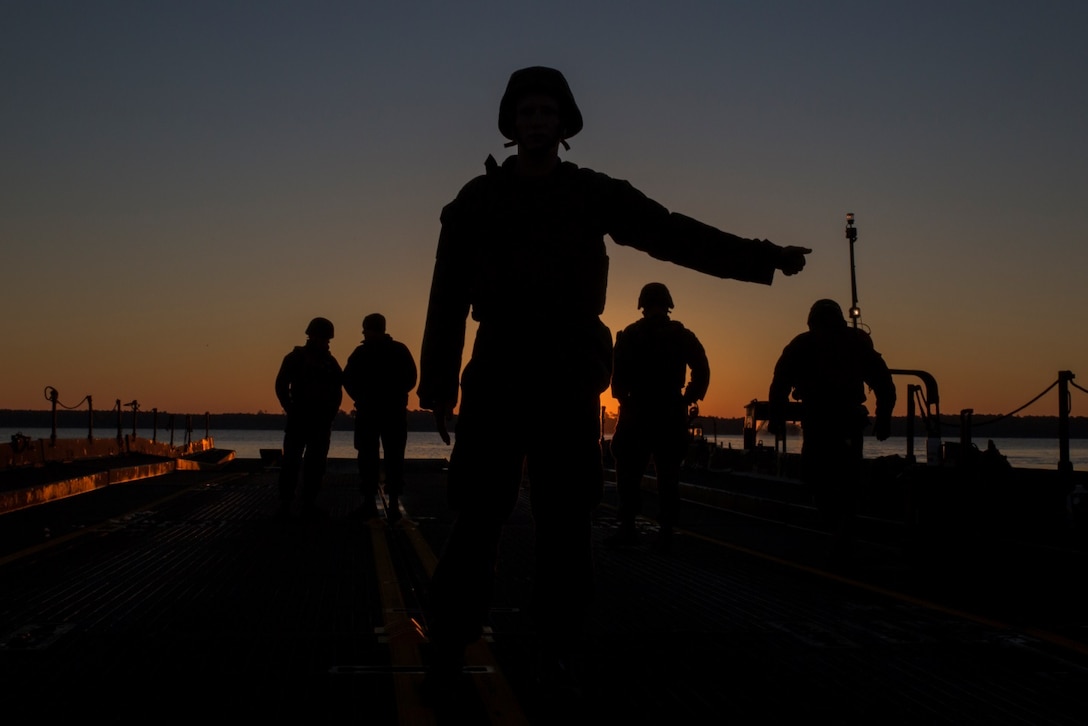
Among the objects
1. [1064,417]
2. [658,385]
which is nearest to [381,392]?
[658,385]

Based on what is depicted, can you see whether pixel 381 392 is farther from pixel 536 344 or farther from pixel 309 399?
pixel 536 344

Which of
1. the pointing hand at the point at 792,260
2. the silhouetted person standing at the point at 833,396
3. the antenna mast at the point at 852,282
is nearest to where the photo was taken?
the pointing hand at the point at 792,260

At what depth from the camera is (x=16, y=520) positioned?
10.8 meters

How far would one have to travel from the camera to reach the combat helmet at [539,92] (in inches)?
155

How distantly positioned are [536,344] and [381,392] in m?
7.60

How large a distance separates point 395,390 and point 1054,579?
6426 millimetres

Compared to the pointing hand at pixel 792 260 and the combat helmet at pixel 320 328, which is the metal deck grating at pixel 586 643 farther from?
the combat helmet at pixel 320 328

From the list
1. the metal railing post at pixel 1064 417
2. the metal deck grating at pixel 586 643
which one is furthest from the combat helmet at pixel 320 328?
the metal railing post at pixel 1064 417

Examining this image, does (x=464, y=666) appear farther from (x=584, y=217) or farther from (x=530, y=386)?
(x=584, y=217)

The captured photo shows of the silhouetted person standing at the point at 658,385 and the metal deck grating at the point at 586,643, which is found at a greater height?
the silhouetted person standing at the point at 658,385

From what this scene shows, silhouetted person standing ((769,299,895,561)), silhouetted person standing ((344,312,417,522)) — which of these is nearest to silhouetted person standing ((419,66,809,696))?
silhouetted person standing ((769,299,895,561))

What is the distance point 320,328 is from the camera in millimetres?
11477

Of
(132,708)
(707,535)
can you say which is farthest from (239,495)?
(132,708)

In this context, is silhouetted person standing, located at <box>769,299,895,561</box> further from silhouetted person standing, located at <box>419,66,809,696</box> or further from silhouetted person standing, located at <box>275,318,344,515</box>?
silhouetted person standing, located at <box>275,318,344,515</box>
